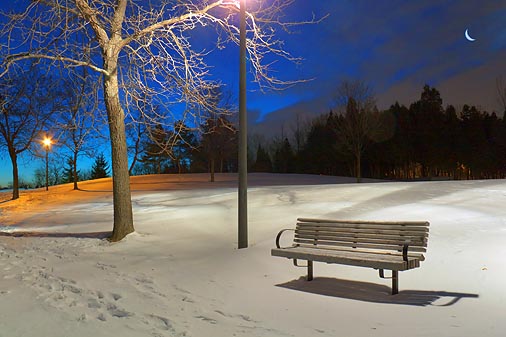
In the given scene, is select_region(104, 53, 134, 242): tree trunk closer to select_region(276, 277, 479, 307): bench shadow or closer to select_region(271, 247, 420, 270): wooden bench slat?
select_region(271, 247, 420, 270): wooden bench slat

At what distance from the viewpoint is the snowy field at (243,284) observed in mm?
4688

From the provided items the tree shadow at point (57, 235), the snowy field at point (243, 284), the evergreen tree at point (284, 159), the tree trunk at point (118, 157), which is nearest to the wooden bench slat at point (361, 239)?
the snowy field at point (243, 284)

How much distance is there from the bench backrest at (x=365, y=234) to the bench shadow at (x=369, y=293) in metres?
0.58

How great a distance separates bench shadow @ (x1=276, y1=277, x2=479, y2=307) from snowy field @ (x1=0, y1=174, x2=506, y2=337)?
0.6 inches

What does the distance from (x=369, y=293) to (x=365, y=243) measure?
90 centimetres

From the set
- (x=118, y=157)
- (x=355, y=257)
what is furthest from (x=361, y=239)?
(x=118, y=157)

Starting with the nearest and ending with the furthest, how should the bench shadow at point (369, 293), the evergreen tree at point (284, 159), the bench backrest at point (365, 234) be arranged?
the bench shadow at point (369, 293), the bench backrest at point (365, 234), the evergreen tree at point (284, 159)

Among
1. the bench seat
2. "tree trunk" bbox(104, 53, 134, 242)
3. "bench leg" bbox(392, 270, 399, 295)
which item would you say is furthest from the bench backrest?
"tree trunk" bbox(104, 53, 134, 242)

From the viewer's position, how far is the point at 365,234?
6914 millimetres

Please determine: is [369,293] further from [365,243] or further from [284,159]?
[284,159]

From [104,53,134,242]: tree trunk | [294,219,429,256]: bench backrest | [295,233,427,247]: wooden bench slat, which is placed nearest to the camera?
[295,233,427,247]: wooden bench slat

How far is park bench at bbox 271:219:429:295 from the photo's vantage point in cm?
598

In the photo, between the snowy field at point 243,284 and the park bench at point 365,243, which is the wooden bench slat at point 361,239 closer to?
the park bench at point 365,243

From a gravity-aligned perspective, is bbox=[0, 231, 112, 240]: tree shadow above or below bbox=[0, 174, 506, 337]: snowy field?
below
